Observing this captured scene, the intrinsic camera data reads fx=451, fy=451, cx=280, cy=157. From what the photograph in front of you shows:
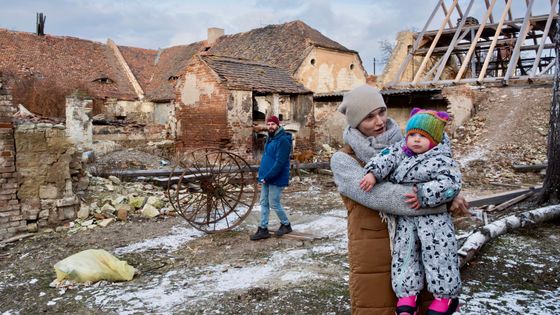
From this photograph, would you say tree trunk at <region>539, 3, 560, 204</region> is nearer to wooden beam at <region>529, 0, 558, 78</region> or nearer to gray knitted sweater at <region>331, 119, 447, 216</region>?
gray knitted sweater at <region>331, 119, 447, 216</region>

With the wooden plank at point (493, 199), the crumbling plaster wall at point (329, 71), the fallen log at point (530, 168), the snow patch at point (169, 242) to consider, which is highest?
the crumbling plaster wall at point (329, 71)

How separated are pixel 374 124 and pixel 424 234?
0.64 meters

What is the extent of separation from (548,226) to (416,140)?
5644 mm

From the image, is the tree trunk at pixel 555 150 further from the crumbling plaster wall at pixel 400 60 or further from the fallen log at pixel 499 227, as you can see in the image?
the crumbling plaster wall at pixel 400 60

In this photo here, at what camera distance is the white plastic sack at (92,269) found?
5.11 m

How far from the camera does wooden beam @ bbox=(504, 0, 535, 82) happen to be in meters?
17.9

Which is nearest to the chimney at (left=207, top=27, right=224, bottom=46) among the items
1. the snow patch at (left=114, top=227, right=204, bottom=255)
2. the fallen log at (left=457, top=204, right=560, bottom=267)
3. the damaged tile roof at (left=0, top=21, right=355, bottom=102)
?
the damaged tile roof at (left=0, top=21, right=355, bottom=102)

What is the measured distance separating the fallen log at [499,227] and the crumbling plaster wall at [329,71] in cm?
1587

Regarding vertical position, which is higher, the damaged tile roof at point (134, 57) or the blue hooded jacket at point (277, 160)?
the damaged tile roof at point (134, 57)

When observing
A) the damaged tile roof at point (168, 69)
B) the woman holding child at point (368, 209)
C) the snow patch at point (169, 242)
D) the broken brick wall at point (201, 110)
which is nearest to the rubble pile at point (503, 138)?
the snow patch at point (169, 242)

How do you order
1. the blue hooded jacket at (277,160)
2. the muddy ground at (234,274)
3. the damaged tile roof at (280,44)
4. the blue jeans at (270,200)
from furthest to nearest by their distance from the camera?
the damaged tile roof at (280,44) → the blue jeans at (270,200) → the blue hooded jacket at (277,160) → the muddy ground at (234,274)

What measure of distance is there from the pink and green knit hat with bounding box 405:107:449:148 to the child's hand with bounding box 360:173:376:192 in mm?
352

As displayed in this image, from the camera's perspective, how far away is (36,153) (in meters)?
7.64

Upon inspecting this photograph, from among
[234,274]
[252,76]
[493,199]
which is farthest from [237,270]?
[252,76]
